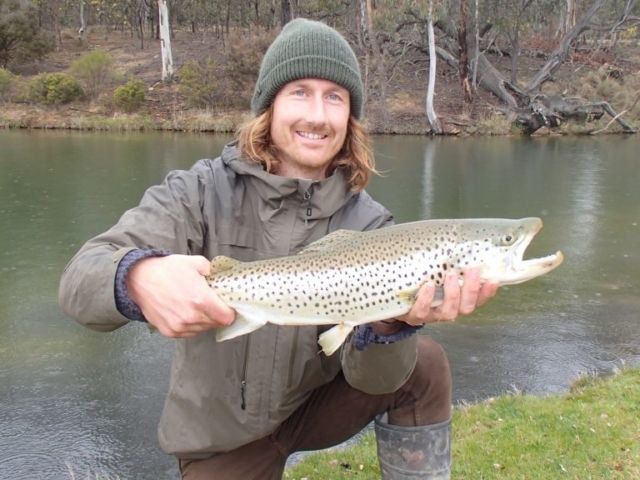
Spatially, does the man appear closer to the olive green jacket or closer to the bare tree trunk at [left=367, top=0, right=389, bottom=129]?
the olive green jacket

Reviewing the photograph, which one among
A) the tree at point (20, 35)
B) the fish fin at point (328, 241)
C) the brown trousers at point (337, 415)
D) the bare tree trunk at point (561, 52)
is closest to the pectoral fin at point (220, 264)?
the fish fin at point (328, 241)

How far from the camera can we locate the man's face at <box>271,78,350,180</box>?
11.2 feet

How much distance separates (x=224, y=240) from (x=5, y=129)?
106ft

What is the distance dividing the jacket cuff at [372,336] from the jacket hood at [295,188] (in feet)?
2.28

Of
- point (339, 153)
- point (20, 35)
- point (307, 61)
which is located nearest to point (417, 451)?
point (339, 153)

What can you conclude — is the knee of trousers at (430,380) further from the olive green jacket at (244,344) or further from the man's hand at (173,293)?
the man's hand at (173,293)

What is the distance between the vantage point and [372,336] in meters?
3.01

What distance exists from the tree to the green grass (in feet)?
150

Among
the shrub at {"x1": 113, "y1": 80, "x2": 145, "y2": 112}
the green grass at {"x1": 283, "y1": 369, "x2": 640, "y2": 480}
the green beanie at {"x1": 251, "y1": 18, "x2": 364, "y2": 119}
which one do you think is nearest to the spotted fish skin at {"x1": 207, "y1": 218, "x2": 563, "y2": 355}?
the green beanie at {"x1": 251, "y1": 18, "x2": 364, "y2": 119}

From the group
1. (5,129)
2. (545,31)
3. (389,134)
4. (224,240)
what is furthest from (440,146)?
(545,31)

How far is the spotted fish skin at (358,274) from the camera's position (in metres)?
2.73

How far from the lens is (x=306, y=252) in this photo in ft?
9.55

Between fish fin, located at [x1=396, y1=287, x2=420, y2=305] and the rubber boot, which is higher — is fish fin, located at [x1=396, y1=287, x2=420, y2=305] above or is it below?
above

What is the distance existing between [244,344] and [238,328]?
546 mm
